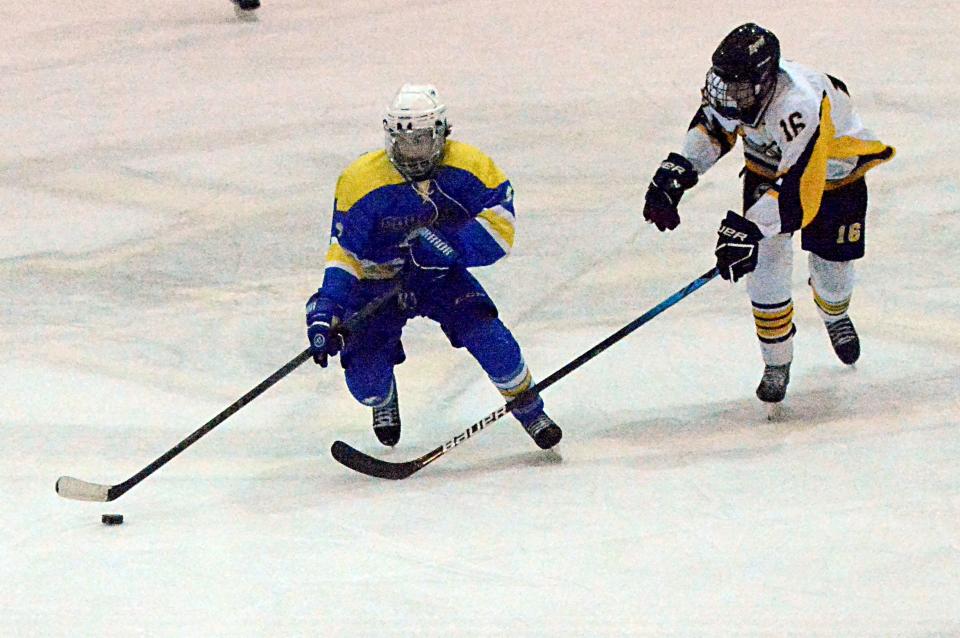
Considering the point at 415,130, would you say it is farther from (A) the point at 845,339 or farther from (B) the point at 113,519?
(A) the point at 845,339

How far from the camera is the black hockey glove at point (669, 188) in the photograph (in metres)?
3.51

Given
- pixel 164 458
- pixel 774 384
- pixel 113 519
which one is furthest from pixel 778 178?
pixel 113 519

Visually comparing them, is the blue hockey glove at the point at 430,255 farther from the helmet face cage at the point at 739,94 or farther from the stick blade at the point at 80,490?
the stick blade at the point at 80,490

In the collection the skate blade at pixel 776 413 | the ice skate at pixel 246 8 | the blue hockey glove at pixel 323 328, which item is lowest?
the ice skate at pixel 246 8

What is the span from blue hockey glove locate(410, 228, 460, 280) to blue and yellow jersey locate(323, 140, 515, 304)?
0.02 m

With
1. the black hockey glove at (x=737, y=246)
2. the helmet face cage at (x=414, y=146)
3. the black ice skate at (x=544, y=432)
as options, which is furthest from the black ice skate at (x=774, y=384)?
the helmet face cage at (x=414, y=146)

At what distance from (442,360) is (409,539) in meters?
1.37

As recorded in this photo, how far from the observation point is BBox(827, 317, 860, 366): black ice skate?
3822mm

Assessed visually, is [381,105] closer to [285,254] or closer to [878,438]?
[285,254]

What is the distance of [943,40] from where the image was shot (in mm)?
6434

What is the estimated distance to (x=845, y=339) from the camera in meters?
3.82

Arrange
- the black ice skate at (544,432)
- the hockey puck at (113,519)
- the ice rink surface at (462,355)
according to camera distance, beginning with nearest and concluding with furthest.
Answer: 1. the ice rink surface at (462,355)
2. the hockey puck at (113,519)
3. the black ice skate at (544,432)

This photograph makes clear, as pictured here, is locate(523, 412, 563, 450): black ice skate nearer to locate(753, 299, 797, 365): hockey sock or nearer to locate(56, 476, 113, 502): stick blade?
locate(753, 299, 797, 365): hockey sock

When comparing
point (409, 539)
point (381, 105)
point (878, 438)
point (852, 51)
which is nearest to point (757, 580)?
point (409, 539)
